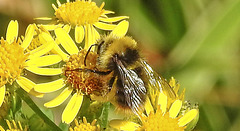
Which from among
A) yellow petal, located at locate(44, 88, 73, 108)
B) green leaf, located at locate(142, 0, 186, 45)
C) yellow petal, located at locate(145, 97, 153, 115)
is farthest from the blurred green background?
yellow petal, located at locate(44, 88, 73, 108)

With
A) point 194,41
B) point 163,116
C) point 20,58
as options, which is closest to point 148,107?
point 163,116

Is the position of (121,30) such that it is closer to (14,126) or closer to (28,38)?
(28,38)

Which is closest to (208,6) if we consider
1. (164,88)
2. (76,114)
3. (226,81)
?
(226,81)

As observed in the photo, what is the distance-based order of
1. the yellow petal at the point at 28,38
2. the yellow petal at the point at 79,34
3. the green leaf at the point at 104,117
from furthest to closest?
the yellow petal at the point at 79,34 → the yellow petal at the point at 28,38 → the green leaf at the point at 104,117

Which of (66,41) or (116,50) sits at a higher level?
(116,50)

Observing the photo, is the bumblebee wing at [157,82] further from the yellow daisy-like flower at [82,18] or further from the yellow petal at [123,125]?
the yellow daisy-like flower at [82,18]

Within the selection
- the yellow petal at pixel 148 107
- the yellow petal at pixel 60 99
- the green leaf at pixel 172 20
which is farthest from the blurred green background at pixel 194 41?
the yellow petal at pixel 60 99
